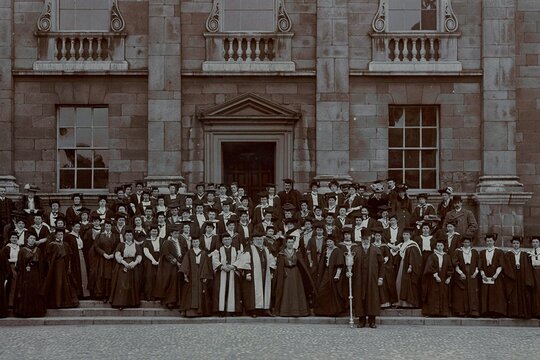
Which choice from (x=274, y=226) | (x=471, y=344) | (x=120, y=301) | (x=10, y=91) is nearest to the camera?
(x=471, y=344)

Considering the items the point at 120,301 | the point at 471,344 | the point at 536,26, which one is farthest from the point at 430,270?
the point at 536,26

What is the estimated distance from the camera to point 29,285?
1839 cm

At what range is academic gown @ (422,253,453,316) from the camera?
1856 centimetres

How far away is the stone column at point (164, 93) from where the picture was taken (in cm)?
2444

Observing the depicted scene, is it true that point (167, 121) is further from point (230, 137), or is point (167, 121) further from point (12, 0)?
point (12, 0)

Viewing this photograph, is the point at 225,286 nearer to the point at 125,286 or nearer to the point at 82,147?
the point at 125,286

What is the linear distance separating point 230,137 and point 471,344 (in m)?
10.8

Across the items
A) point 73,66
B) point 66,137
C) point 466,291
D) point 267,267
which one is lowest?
point 466,291

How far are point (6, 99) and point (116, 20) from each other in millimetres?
3535

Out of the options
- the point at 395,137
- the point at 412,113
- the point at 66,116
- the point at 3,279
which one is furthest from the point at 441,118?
the point at 3,279

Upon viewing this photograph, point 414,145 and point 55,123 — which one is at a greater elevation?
point 55,123

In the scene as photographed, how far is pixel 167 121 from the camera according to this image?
24.5 metres

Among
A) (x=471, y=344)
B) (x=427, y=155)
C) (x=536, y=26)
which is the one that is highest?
(x=536, y=26)

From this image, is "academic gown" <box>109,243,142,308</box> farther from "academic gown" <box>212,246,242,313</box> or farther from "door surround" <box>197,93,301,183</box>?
"door surround" <box>197,93,301,183</box>
